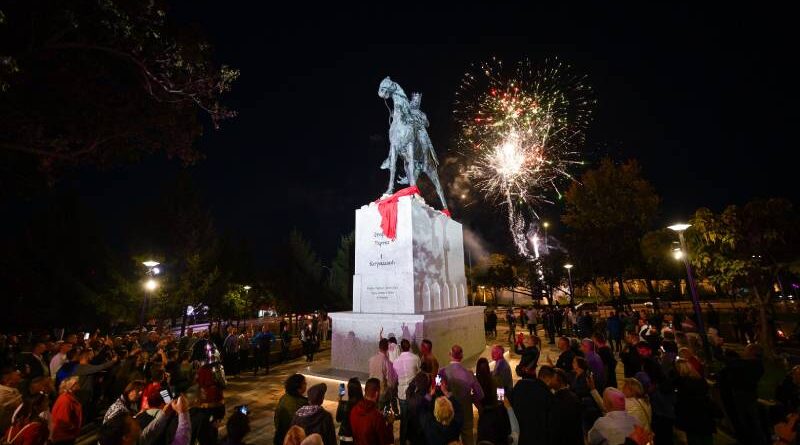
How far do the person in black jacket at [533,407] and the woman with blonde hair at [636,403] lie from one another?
0.86 m

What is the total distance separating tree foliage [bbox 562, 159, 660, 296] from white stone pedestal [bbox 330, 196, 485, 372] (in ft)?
57.6

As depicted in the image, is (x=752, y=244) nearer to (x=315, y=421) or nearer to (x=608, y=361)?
(x=608, y=361)

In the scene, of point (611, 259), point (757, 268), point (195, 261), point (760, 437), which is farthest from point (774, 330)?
point (195, 261)

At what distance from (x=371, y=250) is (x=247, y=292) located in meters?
22.1

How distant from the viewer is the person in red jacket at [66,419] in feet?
14.3

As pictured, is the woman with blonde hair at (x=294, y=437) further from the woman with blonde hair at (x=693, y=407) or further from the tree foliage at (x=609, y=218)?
the tree foliage at (x=609, y=218)

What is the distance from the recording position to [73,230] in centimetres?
2436

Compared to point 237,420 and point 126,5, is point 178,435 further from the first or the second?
point 126,5

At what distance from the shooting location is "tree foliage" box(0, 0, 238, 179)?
6.46 metres

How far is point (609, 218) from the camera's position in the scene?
1136 inches

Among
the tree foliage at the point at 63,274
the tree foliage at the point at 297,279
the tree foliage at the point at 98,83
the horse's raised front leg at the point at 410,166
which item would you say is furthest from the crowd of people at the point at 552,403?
the tree foliage at the point at 297,279

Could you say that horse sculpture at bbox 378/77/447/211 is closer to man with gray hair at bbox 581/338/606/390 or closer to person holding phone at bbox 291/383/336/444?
man with gray hair at bbox 581/338/606/390

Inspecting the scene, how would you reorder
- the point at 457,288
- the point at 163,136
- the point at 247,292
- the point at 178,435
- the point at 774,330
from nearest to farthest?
the point at 178,435
the point at 163,136
the point at 457,288
the point at 774,330
the point at 247,292

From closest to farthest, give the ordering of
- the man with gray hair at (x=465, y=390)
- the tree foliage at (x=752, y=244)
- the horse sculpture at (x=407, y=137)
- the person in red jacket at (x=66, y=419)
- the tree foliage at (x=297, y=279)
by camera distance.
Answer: the person in red jacket at (x=66, y=419), the man with gray hair at (x=465, y=390), the tree foliage at (x=752, y=244), the horse sculpture at (x=407, y=137), the tree foliage at (x=297, y=279)
